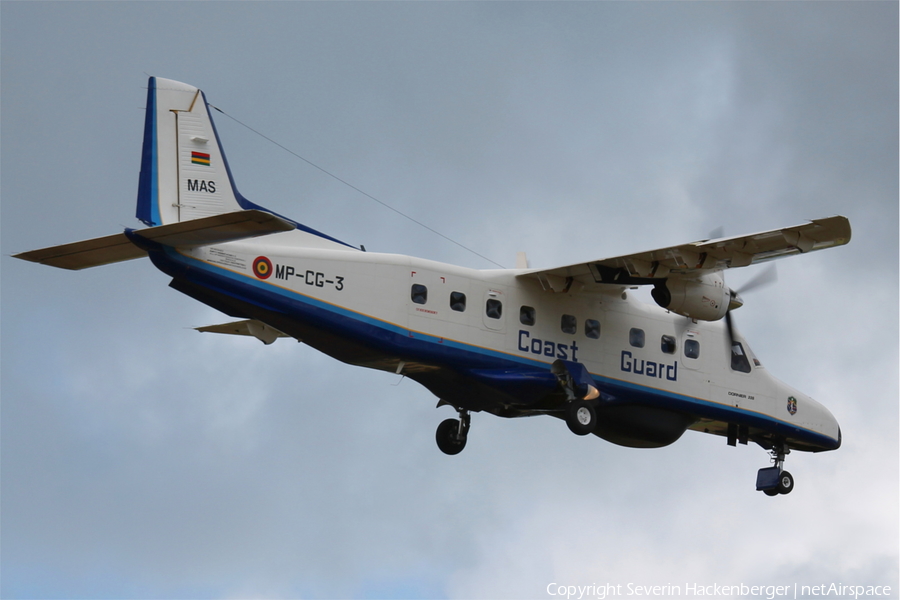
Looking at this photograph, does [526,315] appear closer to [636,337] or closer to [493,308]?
[493,308]

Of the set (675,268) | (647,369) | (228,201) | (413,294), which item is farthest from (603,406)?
(228,201)

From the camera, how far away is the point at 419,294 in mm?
Answer: 21344

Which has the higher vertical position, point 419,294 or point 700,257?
point 700,257

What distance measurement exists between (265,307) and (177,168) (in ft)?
9.64

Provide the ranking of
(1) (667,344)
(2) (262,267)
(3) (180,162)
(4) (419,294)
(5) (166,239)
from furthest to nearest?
(1) (667,344) → (4) (419,294) → (3) (180,162) → (2) (262,267) → (5) (166,239)

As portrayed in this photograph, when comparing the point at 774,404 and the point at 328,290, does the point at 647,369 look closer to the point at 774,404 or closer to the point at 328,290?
the point at 774,404

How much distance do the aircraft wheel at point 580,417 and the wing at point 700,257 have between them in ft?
7.49

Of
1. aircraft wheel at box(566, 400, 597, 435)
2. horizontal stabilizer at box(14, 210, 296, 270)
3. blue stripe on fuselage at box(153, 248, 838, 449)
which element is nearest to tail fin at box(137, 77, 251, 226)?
horizontal stabilizer at box(14, 210, 296, 270)

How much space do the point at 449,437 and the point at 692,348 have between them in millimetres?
5531

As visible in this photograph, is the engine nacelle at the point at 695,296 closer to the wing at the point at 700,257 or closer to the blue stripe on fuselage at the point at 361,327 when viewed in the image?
the wing at the point at 700,257

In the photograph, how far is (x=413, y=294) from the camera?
21281 millimetres

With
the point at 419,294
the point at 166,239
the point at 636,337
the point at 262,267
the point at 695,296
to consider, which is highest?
the point at 695,296

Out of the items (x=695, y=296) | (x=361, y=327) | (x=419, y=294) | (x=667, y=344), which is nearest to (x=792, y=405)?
(x=667, y=344)

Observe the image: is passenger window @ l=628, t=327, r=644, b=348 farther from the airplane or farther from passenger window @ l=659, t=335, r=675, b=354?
passenger window @ l=659, t=335, r=675, b=354
